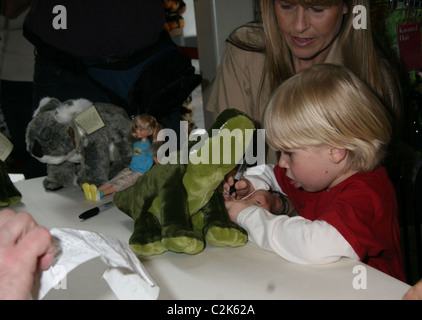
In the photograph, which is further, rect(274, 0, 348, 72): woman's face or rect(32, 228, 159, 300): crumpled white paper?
rect(274, 0, 348, 72): woman's face

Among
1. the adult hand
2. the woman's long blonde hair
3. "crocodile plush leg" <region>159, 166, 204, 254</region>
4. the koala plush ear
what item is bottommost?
"crocodile plush leg" <region>159, 166, 204, 254</region>

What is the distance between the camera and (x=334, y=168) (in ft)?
2.51

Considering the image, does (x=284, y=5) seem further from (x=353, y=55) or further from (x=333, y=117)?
(x=333, y=117)

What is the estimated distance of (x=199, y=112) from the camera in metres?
2.86

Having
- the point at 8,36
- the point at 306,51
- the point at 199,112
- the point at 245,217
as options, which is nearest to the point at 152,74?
the point at 306,51

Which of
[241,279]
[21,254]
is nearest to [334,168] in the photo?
[241,279]

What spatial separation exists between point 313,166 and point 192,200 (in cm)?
22

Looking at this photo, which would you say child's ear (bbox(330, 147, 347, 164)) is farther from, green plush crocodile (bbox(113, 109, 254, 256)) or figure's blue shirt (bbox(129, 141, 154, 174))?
figure's blue shirt (bbox(129, 141, 154, 174))

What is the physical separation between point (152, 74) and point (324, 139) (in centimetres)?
59

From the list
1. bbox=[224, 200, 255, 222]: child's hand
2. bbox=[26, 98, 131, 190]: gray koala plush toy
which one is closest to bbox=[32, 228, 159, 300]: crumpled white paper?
bbox=[224, 200, 255, 222]: child's hand

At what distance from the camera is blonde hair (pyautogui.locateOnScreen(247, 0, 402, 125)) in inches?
39.3

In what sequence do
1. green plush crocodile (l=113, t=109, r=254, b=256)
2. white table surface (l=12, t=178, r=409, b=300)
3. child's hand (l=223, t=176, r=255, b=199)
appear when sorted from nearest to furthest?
white table surface (l=12, t=178, r=409, b=300), green plush crocodile (l=113, t=109, r=254, b=256), child's hand (l=223, t=176, r=255, b=199)

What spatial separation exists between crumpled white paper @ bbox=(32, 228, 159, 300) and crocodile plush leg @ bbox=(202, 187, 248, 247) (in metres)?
0.20
